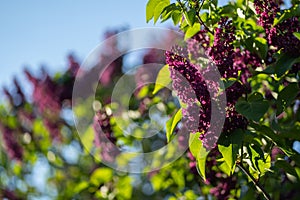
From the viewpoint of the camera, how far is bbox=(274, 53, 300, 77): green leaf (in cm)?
123

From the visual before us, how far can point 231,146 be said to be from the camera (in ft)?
3.83

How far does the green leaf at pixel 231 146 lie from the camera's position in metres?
1.16

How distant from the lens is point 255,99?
125cm

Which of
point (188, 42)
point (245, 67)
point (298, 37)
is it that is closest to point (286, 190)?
point (245, 67)

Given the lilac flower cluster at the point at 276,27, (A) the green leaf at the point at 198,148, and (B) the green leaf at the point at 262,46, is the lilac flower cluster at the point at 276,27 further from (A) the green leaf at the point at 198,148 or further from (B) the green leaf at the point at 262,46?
(A) the green leaf at the point at 198,148

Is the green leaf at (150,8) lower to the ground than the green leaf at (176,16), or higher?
higher

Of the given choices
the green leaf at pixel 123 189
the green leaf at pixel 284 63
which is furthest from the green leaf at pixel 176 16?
the green leaf at pixel 123 189

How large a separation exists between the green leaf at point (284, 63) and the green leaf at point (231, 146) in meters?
0.18

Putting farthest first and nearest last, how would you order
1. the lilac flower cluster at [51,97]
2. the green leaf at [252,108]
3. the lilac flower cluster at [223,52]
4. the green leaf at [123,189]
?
1. the lilac flower cluster at [51,97]
2. the green leaf at [123,189]
3. the lilac flower cluster at [223,52]
4. the green leaf at [252,108]

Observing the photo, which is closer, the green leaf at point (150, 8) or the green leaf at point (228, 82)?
the green leaf at point (228, 82)

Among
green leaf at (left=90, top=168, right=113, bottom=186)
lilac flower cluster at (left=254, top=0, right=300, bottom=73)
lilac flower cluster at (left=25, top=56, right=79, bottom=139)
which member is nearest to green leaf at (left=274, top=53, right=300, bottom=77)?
lilac flower cluster at (left=254, top=0, right=300, bottom=73)

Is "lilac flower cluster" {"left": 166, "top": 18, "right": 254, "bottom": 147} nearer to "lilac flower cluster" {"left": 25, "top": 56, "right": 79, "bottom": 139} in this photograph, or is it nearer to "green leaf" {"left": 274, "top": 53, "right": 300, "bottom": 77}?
"green leaf" {"left": 274, "top": 53, "right": 300, "bottom": 77}

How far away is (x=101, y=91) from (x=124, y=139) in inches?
30.5

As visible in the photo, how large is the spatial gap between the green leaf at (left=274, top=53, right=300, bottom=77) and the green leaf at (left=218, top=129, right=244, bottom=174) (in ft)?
0.58
